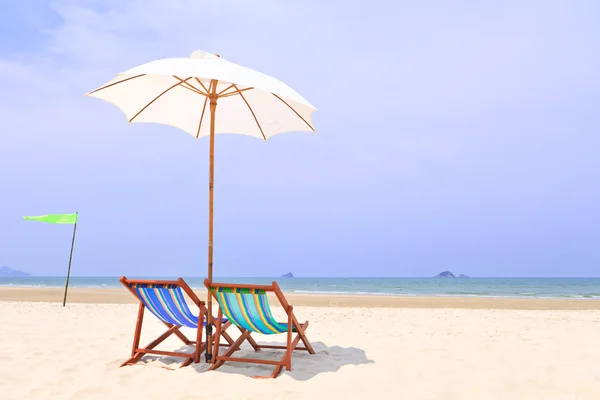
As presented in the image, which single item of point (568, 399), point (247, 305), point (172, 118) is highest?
point (172, 118)

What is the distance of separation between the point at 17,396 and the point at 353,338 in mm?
3504

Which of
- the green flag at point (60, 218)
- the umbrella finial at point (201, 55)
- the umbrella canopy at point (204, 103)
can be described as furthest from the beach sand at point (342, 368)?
the green flag at point (60, 218)

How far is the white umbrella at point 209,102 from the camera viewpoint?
391 centimetres

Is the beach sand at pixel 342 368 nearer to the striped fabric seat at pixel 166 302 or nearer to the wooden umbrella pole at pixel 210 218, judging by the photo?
the wooden umbrella pole at pixel 210 218

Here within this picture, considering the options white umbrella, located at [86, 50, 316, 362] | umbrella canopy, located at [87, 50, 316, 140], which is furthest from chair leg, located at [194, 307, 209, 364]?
umbrella canopy, located at [87, 50, 316, 140]

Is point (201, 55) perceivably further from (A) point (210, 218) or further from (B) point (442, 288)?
(B) point (442, 288)

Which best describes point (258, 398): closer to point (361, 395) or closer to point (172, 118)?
point (361, 395)

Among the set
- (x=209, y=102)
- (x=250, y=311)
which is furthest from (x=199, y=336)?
(x=209, y=102)

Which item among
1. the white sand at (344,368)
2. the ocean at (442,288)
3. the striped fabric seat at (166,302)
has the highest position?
the ocean at (442,288)

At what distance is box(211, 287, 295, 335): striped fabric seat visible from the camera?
3.62 m

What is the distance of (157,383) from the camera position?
3.50m

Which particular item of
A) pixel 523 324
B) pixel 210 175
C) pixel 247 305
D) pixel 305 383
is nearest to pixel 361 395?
pixel 305 383

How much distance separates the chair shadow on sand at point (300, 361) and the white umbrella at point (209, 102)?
312 mm

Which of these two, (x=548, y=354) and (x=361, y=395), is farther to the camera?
(x=548, y=354)
